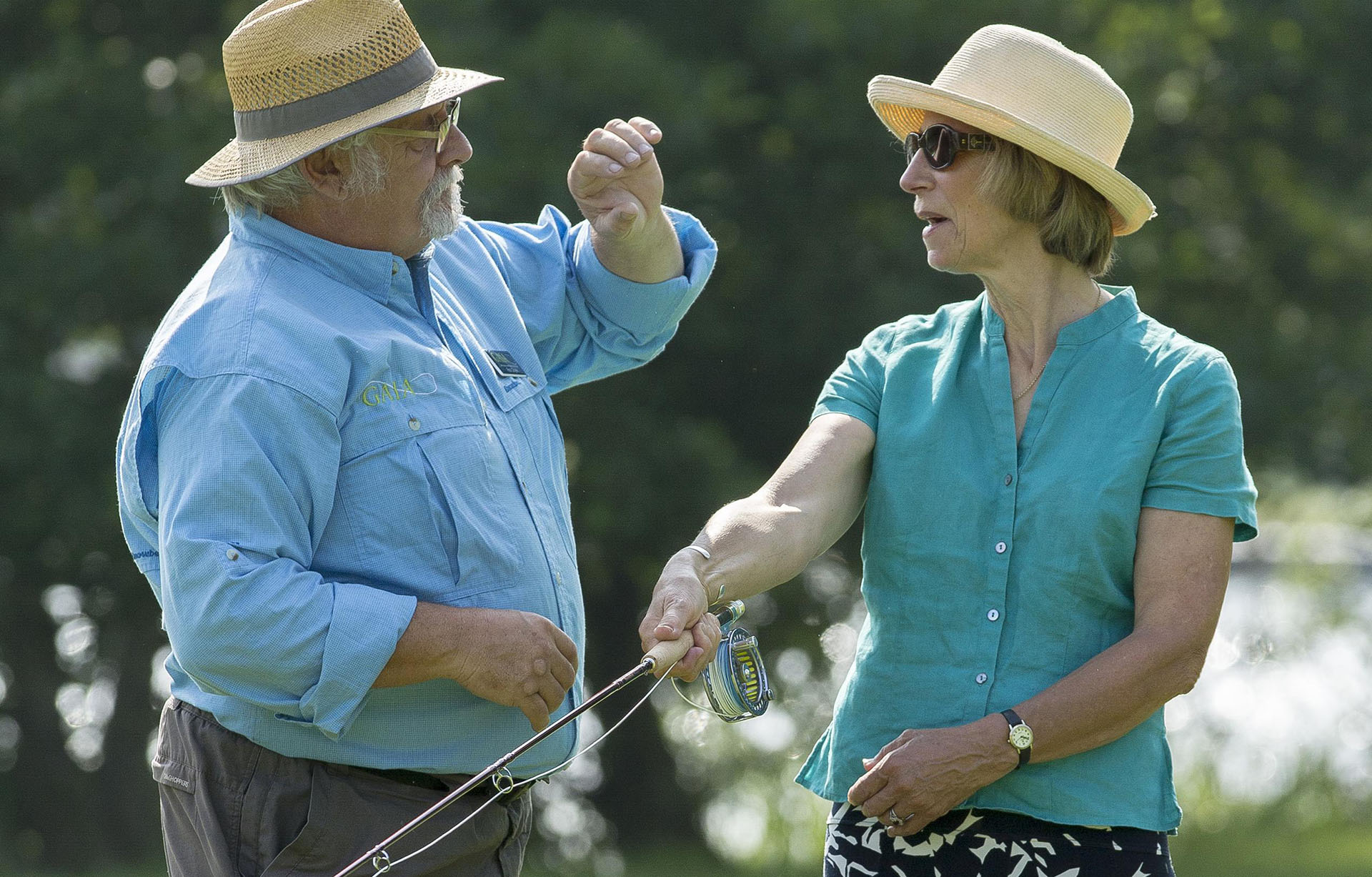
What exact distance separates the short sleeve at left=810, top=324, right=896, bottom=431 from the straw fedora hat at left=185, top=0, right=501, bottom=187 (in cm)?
81

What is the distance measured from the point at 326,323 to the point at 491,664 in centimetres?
58

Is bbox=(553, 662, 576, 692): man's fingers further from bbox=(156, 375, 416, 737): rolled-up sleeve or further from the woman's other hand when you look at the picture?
the woman's other hand

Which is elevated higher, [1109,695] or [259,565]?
[259,565]

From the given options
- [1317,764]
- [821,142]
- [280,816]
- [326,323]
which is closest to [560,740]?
[280,816]

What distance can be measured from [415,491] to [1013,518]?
954 mm

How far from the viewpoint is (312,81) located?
261cm

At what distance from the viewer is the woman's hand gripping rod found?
7.48 ft

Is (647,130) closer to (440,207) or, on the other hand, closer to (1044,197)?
(440,207)

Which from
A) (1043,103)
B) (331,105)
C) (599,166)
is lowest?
(599,166)

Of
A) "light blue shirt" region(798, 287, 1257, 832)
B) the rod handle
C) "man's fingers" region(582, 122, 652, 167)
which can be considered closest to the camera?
the rod handle

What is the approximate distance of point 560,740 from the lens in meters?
2.66

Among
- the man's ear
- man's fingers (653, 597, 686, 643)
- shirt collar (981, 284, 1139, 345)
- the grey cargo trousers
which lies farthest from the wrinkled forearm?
the grey cargo trousers

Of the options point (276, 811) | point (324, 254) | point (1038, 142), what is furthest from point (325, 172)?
point (1038, 142)

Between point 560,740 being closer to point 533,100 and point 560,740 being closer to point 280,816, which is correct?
point 280,816
